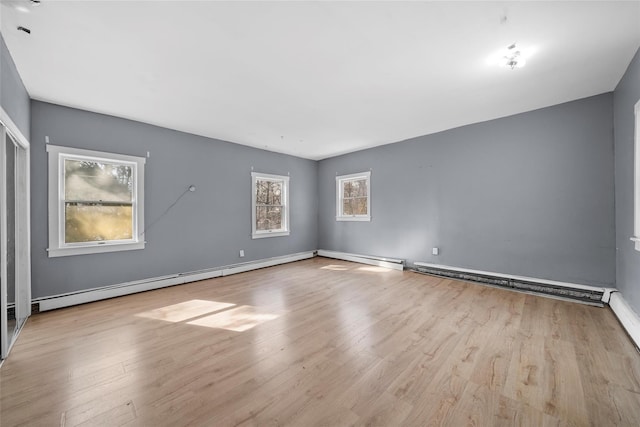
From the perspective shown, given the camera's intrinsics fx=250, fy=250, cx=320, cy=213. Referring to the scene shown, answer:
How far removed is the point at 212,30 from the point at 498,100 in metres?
3.58

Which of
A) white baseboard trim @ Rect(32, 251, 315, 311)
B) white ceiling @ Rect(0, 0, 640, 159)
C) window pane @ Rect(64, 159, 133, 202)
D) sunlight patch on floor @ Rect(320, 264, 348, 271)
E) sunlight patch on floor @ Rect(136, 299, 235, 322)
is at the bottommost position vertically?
sunlight patch on floor @ Rect(136, 299, 235, 322)

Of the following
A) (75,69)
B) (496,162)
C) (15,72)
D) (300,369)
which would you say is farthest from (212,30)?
(496,162)

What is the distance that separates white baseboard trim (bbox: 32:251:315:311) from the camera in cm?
325

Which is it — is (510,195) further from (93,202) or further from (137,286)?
(93,202)

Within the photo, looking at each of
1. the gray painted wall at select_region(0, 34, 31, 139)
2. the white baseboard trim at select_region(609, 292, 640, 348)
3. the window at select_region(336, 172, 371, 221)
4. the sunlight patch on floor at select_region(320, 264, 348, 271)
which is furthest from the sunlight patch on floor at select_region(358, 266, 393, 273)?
the gray painted wall at select_region(0, 34, 31, 139)

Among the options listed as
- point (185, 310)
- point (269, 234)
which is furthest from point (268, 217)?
point (185, 310)

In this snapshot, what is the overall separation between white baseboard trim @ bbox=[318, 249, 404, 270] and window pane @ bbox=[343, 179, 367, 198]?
1.49 metres

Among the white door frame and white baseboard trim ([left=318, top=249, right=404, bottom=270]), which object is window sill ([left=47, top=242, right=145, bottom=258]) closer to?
the white door frame

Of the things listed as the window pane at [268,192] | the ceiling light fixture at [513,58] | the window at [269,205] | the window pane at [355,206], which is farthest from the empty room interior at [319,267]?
the window pane at [355,206]

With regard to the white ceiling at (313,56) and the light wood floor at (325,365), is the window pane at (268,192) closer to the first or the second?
the white ceiling at (313,56)

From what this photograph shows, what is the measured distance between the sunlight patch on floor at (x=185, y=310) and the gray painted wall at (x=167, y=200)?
45.7 inches

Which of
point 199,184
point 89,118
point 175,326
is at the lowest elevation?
point 175,326

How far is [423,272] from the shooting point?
4840 millimetres

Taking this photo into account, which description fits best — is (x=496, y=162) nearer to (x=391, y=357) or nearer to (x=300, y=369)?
(x=391, y=357)
